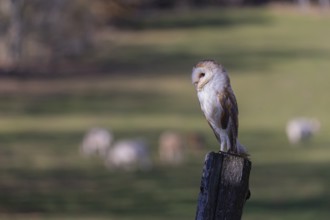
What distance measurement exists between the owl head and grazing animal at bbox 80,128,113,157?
20850mm

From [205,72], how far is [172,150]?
66.9 ft

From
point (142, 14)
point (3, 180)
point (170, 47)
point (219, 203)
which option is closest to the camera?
point (219, 203)

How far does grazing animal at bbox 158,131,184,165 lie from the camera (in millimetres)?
25453

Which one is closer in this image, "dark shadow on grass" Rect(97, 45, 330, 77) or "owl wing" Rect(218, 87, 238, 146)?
"owl wing" Rect(218, 87, 238, 146)

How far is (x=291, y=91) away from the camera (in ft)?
128

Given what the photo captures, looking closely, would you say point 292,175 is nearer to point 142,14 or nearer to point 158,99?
point 158,99

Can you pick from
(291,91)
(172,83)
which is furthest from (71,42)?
(291,91)

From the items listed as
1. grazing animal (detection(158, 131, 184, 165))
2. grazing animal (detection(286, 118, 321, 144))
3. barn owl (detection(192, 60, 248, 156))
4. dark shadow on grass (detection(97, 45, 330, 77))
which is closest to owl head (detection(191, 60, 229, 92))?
barn owl (detection(192, 60, 248, 156))

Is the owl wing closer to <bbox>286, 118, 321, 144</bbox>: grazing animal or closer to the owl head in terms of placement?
the owl head

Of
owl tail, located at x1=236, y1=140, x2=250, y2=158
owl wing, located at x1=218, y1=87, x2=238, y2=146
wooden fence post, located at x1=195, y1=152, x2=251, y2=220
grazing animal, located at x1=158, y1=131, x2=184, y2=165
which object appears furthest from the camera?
grazing animal, located at x1=158, y1=131, x2=184, y2=165

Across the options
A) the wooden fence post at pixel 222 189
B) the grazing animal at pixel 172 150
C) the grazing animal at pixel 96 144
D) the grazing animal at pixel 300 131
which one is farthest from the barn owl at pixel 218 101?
the grazing animal at pixel 300 131

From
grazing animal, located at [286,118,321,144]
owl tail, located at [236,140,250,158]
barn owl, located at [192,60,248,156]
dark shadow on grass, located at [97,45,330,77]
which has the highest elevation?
dark shadow on grass, located at [97,45,330,77]

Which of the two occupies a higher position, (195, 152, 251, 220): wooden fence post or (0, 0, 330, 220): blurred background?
(0, 0, 330, 220): blurred background

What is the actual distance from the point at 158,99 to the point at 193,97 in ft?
3.28
